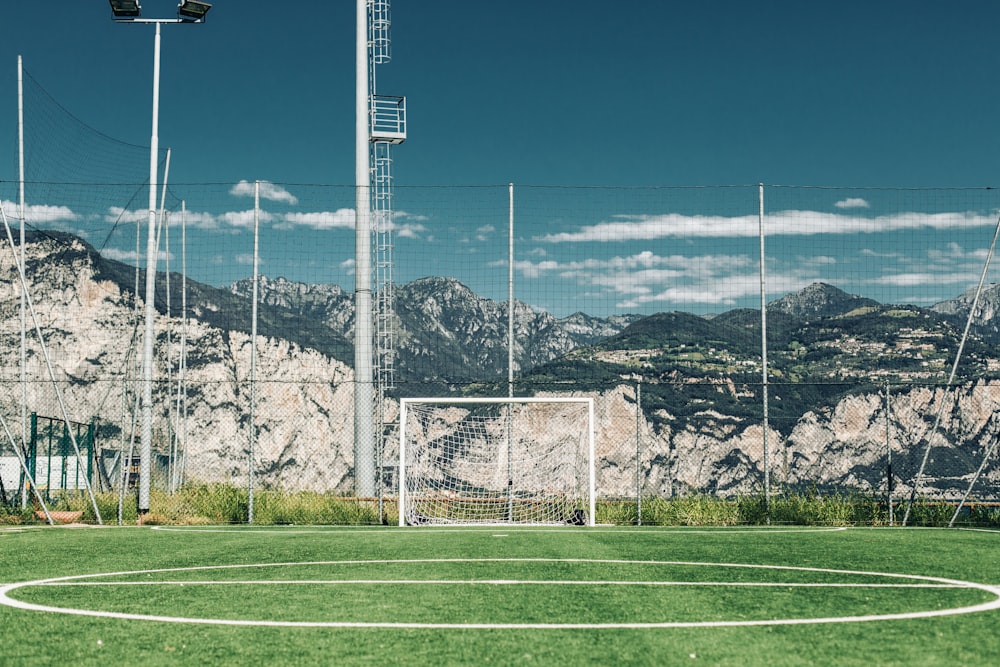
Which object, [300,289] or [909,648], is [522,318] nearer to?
[300,289]

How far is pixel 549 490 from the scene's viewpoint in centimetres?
1450

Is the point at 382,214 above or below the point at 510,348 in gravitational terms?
above

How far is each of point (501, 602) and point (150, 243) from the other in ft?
37.3

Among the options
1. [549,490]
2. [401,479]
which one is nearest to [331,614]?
[401,479]

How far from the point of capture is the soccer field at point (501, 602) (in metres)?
4.35

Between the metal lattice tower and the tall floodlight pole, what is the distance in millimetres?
3291

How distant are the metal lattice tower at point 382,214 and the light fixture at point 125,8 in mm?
4171

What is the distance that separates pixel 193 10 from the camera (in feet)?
52.4

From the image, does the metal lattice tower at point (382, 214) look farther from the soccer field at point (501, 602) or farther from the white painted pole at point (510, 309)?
the soccer field at point (501, 602)

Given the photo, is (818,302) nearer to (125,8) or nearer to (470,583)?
(470,583)

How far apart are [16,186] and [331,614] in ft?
41.7

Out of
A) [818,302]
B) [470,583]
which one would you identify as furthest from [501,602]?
[818,302]

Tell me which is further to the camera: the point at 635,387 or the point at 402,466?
the point at 635,387

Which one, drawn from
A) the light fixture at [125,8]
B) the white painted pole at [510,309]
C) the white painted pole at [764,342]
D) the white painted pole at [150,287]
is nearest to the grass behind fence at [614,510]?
the white painted pole at [764,342]
